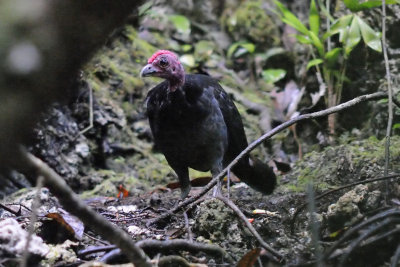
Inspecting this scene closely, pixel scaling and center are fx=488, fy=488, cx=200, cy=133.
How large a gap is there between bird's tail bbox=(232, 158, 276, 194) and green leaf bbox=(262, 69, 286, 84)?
2658mm

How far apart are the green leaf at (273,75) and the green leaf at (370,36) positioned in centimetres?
183

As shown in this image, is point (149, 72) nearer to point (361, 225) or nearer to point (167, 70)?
point (167, 70)

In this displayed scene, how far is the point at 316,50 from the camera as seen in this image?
6.09 m

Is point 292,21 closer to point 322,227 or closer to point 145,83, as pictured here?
point 145,83

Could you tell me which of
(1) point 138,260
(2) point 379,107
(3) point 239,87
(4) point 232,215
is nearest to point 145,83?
(3) point 239,87

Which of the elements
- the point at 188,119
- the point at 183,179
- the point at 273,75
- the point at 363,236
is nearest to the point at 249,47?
the point at 273,75

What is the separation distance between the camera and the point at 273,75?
7043 mm

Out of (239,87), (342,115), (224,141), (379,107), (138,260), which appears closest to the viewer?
(138,260)

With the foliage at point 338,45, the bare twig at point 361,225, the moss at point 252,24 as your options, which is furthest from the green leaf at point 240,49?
the bare twig at point 361,225

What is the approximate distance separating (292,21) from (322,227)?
3897 mm

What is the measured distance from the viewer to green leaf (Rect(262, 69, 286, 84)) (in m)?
7.00

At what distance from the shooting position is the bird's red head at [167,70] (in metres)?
3.93

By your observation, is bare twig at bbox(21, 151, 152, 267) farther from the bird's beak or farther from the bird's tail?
the bird's tail

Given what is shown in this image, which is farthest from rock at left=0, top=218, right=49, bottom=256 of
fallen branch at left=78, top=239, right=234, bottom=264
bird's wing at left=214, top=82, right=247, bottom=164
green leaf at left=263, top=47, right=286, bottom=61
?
green leaf at left=263, top=47, right=286, bottom=61
